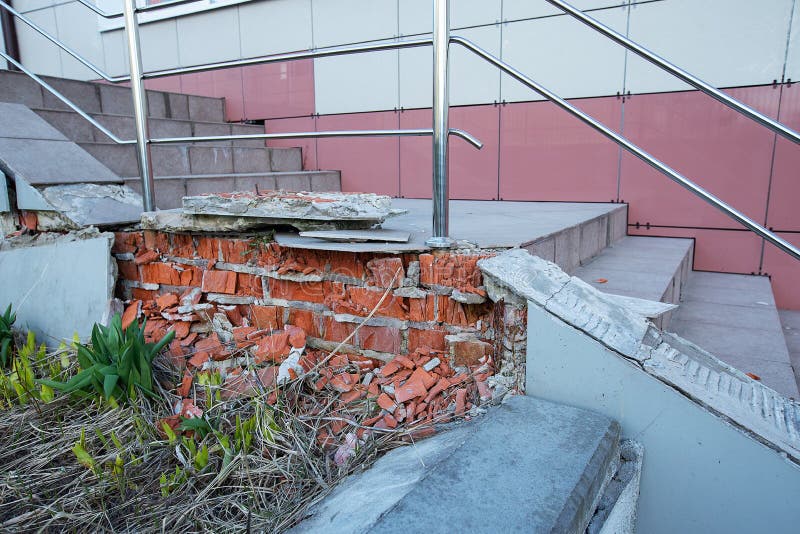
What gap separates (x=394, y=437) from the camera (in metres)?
1.39

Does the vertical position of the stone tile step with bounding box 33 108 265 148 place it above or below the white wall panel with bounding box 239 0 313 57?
below

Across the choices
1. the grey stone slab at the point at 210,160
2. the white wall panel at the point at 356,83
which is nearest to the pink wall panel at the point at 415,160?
the white wall panel at the point at 356,83

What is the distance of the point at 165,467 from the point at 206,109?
11.5 ft

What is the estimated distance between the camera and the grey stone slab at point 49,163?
2238 mm

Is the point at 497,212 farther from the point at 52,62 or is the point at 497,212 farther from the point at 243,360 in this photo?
the point at 52,62

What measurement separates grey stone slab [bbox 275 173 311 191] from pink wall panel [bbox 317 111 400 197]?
0.42 m

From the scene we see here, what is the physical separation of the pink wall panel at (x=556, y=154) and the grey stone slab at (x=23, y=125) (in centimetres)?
267

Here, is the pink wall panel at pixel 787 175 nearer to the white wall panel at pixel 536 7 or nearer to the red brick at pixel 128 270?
the white wall panel at pixel 536 7

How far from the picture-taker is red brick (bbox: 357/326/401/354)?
65.6 inches

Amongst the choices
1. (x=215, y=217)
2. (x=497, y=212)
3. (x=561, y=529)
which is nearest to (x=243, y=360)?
(x=215, y=217)

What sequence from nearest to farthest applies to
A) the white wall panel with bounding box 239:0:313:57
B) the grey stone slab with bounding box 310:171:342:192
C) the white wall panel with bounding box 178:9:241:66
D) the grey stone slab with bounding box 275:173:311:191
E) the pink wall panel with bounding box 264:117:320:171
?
the grey stone slab with bounding box 275:173:311:191, the grey stone slab with bounding box 310:171:342:192, the white wall panel with bounding box 239:0:313:57, the pink wall panel with bounding box 264:117:320:171, the white wall panel with bounding box 178:9:241:66

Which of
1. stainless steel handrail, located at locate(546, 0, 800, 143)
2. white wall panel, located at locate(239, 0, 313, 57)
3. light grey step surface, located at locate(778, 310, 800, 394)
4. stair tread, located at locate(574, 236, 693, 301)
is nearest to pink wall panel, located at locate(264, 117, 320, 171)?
white wall panel, located at locate(239, 0, 313, 57)

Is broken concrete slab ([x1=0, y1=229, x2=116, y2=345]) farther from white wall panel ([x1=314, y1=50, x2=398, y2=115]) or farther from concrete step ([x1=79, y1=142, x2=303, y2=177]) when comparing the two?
white wall panel ([x1=314, y1=50, x2=398, y2=115])

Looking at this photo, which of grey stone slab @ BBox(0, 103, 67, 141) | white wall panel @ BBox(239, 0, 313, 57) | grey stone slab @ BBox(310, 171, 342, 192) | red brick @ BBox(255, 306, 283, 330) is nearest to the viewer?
red brick @ BBox(255, 306, 283, 330)
